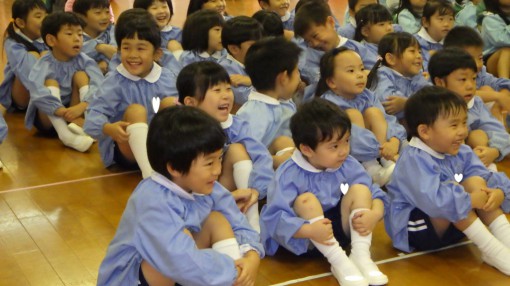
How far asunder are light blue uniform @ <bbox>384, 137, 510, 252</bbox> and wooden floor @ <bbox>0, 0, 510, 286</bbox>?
126 mm

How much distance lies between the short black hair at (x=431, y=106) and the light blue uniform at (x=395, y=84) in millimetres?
774

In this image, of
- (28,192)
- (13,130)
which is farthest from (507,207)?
(13,130)

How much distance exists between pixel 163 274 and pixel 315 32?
1827 millimetres

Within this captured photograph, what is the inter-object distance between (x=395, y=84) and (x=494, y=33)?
987 millimetres

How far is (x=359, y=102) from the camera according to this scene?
9.30 feet

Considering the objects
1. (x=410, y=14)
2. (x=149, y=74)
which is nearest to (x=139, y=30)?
(x=149, y=74)

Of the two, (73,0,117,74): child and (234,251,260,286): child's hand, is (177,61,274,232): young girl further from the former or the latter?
(73,0,117,74): child

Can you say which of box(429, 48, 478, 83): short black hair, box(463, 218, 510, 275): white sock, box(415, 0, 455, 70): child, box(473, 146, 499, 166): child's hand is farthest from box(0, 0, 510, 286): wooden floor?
box(415, 0, 455, 70): child

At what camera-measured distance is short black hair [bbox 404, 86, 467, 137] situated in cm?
223

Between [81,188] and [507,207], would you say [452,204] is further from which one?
[81,188]

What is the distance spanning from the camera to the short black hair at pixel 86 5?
3852 mm

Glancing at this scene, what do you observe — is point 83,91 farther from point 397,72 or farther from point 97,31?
point 397,72

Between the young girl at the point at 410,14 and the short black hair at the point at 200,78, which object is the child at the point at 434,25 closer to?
the young girl at the point at 410,14

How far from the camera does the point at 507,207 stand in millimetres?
2332
